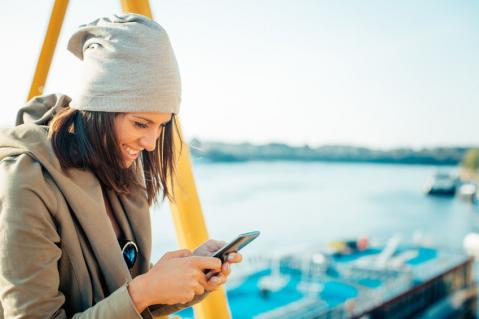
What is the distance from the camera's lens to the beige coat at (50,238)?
0.60m

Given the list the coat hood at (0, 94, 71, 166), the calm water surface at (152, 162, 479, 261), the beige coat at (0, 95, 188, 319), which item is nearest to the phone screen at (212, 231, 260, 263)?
the beige coat at (0, 95, 188, 319)

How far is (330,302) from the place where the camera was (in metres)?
17.1

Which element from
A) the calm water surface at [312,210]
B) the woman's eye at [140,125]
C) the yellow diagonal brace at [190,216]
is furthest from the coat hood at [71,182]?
the calm water surface at [312,210]

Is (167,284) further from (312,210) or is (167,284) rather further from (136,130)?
(312,210)

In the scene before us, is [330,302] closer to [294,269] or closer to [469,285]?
[294,269]

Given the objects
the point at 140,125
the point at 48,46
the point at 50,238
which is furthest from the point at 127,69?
the point at 48,46

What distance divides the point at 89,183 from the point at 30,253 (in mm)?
157

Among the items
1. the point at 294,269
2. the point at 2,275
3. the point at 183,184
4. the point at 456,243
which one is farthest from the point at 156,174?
the point at 456,243

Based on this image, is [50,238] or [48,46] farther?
[48,46]

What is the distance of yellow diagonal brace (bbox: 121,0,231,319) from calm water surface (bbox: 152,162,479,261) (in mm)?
21645

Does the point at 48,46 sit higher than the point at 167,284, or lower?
higher

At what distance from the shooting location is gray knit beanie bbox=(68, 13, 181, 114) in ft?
2.25

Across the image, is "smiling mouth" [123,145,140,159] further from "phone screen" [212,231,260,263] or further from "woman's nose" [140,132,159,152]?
"phone screen" [212,231,260,263]

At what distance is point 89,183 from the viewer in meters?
0.72
